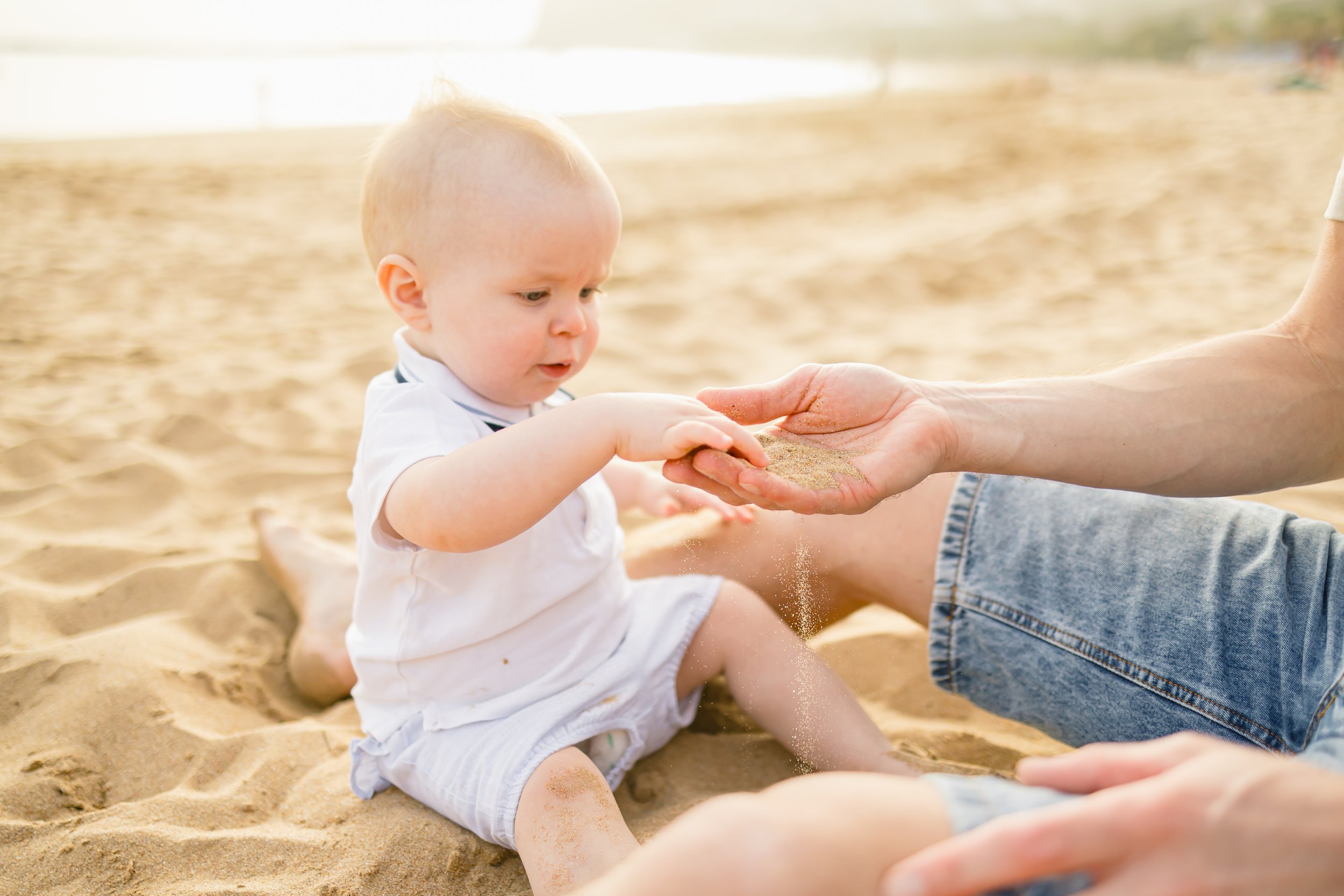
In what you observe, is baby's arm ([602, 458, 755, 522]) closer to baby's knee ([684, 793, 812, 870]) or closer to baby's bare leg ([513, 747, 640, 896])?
baby's bare leg ([513, 747, 640, 896])

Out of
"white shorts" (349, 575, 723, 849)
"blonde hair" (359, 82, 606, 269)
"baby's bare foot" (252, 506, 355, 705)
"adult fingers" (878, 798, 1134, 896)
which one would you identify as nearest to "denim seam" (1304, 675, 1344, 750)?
"adult fingers" (878, 798, 1134, 896)

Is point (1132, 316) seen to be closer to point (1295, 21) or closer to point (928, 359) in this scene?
point (928, 359)

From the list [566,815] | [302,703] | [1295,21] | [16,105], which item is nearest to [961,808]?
[566,815]

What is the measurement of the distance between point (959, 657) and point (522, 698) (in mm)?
914

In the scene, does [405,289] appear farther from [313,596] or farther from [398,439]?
[313,596]

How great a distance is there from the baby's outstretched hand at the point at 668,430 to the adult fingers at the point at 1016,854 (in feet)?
2.39

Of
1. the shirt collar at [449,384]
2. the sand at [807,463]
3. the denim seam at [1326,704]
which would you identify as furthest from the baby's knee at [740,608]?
the denim seam at [1326,704]

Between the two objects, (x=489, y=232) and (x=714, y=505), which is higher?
→ (x=489, y=232)

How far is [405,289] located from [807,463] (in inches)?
34.4

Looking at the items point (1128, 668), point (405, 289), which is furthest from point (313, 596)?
point (1128, 668)

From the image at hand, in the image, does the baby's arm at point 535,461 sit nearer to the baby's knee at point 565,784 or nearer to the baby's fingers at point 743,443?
the baby's fingers at point 743,443

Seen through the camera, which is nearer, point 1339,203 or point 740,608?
point 1339,203

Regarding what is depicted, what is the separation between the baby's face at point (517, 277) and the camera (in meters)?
1.64

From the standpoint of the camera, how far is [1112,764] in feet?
3.23
